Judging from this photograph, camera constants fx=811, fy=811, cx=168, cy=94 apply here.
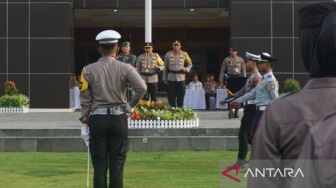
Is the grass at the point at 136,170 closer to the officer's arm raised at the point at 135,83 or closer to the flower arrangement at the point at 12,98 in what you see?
the officer's arm raised at the point at 135,83

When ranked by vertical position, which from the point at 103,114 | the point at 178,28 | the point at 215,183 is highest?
the point at 178,28

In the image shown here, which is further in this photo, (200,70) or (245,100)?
(200,70)

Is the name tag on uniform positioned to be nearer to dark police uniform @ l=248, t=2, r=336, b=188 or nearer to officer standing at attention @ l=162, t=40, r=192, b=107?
dark police uniform @ l=248, t=2, r=336, b=188

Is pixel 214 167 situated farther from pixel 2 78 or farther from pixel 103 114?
pixel 2 78

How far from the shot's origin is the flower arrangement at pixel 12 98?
29.5 metres

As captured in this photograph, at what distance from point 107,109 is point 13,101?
21.7 m

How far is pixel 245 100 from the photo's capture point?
12312mm

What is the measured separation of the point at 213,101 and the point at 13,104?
7996mm

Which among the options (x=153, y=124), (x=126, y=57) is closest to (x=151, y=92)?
(x=126, y=57)

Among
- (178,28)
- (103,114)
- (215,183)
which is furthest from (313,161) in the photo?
(178,28)

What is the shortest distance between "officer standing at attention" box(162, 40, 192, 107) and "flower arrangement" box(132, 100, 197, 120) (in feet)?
8.60

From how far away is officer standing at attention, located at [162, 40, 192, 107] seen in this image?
2161 cm

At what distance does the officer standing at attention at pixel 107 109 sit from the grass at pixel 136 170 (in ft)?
6.04

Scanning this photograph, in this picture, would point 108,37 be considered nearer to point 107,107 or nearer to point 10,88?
point 107,107
